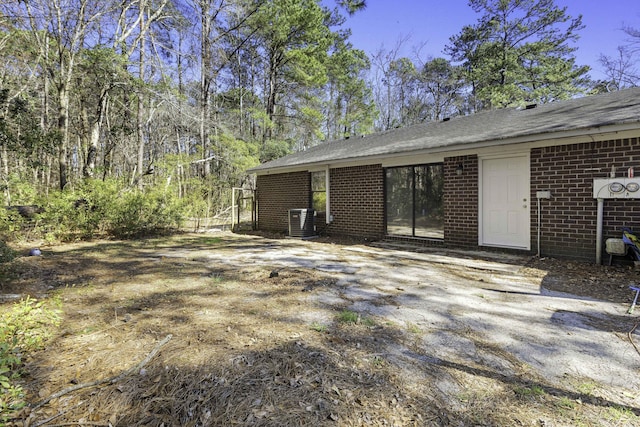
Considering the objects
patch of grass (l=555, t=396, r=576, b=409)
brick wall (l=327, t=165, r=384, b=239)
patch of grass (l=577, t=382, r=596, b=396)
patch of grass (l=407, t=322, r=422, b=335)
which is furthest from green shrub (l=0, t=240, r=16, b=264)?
brick wall (l=327, t=165, r=384, b=239)

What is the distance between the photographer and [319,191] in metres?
10.3

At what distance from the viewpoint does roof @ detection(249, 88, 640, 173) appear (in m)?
5.38

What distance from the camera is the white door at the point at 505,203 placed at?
248 inches

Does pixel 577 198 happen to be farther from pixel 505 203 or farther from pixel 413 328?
pixel 413 328

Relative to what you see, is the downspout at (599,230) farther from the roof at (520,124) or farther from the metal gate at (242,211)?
the metal gate at (242,211)

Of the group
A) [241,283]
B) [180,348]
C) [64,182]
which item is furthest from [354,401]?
[64,182]

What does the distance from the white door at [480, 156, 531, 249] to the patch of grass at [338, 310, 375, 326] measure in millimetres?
4810

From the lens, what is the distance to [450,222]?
24.1 feet

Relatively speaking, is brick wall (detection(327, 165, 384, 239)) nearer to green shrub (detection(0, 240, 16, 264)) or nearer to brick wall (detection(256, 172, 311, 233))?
brick wall (detection(256, 172, 311, 233))

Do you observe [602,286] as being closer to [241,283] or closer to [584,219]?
[584,219]

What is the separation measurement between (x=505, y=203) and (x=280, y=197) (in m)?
7.23

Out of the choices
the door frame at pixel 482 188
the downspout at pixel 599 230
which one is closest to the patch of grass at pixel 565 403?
the downspout at pixel 599 230

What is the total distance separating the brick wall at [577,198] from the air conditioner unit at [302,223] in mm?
5736

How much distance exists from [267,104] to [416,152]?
15.1 metres
